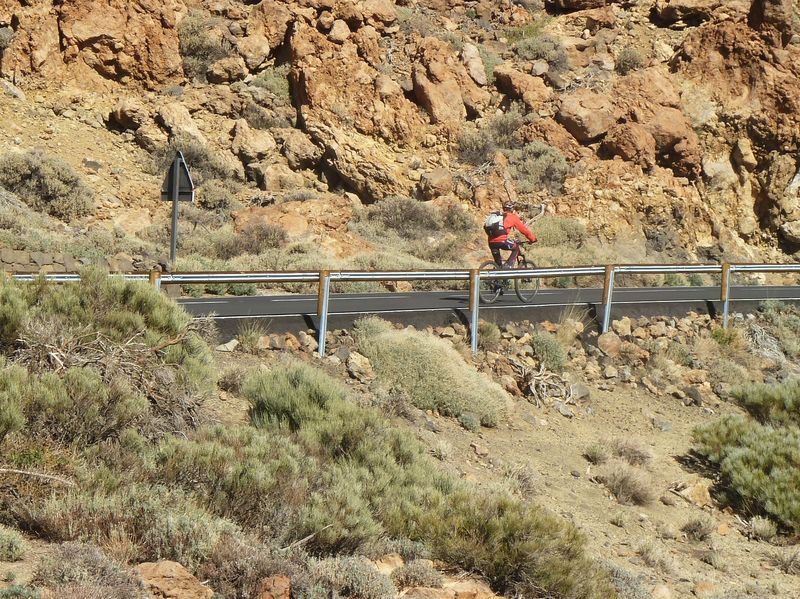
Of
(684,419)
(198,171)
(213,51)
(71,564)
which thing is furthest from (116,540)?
(213,51)

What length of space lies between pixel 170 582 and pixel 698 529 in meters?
6.20

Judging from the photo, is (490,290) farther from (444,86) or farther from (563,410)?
(444,86)

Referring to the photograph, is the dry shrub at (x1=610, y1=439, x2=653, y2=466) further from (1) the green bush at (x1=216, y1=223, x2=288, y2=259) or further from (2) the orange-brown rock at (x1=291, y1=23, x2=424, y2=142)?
(2) the orange-brown rock at (x1=291, y1=23, x2=424, y2=142)

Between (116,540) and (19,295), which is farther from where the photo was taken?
(19,295)

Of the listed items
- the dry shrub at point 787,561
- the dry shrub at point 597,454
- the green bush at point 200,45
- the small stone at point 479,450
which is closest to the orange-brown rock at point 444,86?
the green bush at point 200,45

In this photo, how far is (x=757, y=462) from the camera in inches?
392

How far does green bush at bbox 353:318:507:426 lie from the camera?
1070 cm

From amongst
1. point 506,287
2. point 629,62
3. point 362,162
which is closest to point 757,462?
point 506,287

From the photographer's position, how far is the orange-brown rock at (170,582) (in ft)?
14.3

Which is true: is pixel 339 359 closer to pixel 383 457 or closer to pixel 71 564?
pixel 383 457

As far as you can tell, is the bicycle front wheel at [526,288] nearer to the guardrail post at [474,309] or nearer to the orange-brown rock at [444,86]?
the guardrail post at [474,309]

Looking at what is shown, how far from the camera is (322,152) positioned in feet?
102

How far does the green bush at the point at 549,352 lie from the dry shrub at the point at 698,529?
172 inches

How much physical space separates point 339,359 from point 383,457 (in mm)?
4312
